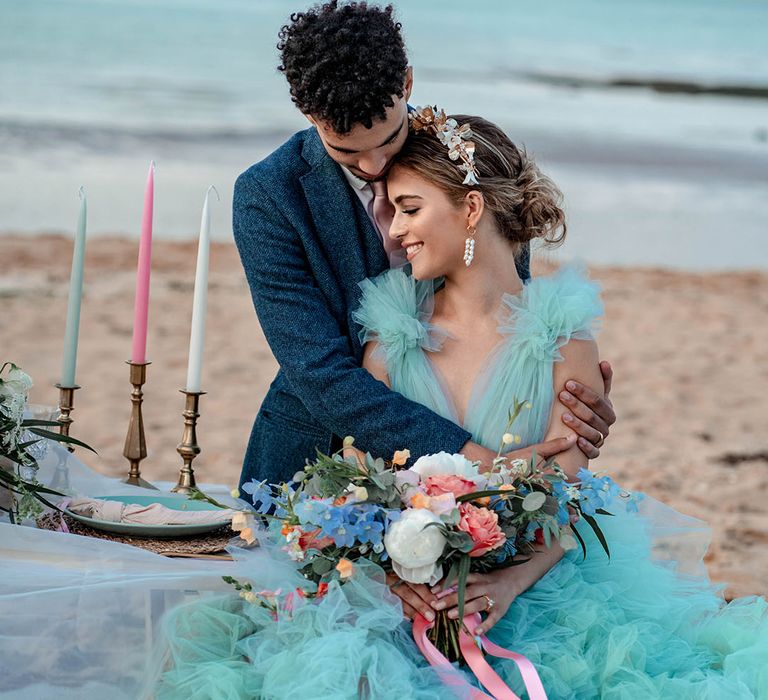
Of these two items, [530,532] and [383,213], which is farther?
[383,213]

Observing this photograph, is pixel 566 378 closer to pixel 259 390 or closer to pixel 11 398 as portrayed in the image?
pixel 11 398

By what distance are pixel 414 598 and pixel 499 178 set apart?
120 centimetres

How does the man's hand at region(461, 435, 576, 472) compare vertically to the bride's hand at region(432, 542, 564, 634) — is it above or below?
above

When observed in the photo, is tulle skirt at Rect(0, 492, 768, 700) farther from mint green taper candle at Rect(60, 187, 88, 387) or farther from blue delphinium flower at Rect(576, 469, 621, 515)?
mint green taper candle at Rect(60, 187, 88, 387)

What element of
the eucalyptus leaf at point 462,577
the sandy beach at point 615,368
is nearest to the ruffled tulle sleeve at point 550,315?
the eucalyptus leaf at point 462,577

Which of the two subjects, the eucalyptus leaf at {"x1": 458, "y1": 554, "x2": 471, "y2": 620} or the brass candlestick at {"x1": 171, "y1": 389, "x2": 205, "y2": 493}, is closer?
the eucalyptus leaf at {"x1": 458, "y1": 554, "x2": 471, "y2": 620}

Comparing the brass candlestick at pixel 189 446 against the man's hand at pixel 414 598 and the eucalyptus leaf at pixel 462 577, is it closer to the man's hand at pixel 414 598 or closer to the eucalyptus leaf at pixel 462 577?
the man's hand at pixel 414 598

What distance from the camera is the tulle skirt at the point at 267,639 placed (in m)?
2.25

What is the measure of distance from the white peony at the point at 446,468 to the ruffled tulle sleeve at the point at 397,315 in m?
0.67

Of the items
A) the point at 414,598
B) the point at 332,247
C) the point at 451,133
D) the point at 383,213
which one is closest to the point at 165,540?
the point at 414,598

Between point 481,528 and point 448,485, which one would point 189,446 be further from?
point 481,528

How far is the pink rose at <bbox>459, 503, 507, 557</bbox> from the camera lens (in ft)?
7.54

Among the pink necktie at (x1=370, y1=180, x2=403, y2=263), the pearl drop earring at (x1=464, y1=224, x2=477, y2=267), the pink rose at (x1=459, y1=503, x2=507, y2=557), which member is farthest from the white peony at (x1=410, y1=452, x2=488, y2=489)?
the pink necktie at (x1=370, y1=180, x2=403, y2=263)

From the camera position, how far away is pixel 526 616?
8.33 ft
